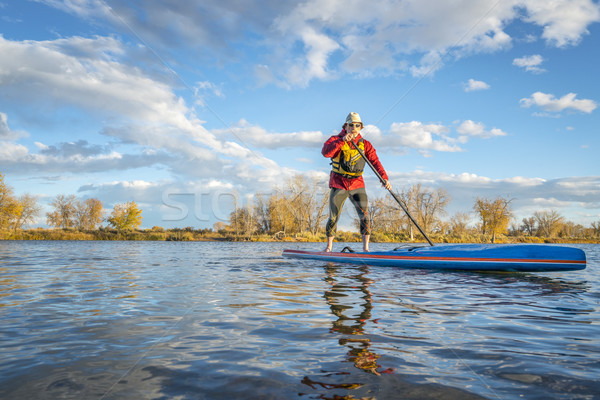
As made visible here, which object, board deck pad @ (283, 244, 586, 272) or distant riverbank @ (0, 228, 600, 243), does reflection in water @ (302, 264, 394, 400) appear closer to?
board deck pad @ (283, 244, 586, 272)

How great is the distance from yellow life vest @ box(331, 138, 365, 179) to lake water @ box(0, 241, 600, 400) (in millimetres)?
4629

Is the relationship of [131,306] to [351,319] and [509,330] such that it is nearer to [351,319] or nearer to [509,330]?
[351,319]

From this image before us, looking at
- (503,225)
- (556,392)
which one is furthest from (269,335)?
(503,225)

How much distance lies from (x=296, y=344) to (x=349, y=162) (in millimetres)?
6712

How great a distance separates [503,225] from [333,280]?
43882mm

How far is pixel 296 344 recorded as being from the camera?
7.45 ft

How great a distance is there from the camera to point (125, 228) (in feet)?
150

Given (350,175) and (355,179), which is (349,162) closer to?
(350,175)

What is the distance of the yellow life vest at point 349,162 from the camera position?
8586mm

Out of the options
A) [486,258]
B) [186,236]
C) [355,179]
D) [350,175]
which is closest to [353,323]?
[486,258]

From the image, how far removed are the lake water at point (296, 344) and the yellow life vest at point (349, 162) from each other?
182 inches

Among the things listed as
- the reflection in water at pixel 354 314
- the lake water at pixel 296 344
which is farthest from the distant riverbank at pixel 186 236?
the lake water at pixel 296 344

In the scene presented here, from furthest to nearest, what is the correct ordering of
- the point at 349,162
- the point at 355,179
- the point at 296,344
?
the point at 355,179, the point at 349,162, the point at 296,344

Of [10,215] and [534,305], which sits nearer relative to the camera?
[534,305]
